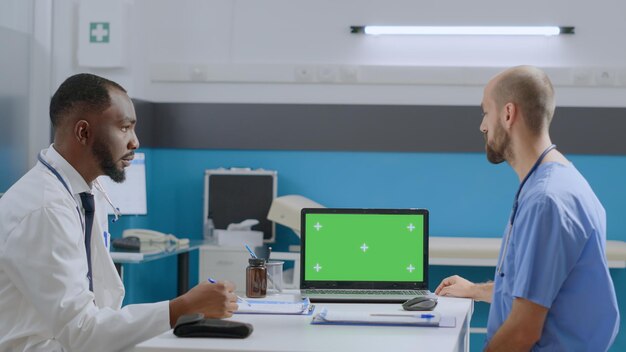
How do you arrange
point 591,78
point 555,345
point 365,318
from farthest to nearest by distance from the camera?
point 591,78 < point 365,318 < point 555,345

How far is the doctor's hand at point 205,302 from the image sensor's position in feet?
8.23

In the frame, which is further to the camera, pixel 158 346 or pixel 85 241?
pixel 85 241

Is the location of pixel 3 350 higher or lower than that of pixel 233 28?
lower

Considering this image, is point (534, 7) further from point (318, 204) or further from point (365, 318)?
point (365, 318)

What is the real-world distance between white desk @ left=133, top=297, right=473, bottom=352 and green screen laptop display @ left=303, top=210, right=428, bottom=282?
525mm

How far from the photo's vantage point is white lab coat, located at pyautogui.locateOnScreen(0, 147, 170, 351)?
2.37m

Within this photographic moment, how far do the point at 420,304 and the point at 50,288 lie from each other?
1165 mm

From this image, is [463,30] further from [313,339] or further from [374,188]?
[313,339]

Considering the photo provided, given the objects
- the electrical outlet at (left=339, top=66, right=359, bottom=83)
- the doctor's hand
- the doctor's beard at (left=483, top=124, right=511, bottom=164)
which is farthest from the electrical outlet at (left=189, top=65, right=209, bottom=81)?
the doctor's hand

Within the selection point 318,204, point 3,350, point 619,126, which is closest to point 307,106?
point 318,204

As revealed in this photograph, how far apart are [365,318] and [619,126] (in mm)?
3610

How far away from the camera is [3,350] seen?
242 cm

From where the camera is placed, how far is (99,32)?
5609mm

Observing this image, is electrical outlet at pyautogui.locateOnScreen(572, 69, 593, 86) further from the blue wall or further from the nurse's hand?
the nurse's hand
